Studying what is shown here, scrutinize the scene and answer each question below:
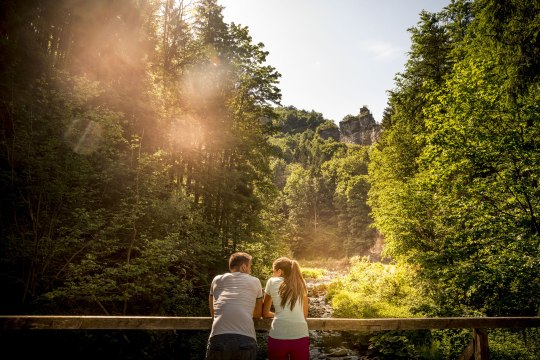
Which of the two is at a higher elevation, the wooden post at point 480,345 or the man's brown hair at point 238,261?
the man's brown hair at point 238,261

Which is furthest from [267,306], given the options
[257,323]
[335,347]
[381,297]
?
[381,297]

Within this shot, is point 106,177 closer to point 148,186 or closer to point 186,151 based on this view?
point 148,186

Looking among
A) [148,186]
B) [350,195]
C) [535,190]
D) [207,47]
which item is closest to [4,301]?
[148,186]

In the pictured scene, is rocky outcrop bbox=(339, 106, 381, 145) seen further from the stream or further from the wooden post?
the wooden post

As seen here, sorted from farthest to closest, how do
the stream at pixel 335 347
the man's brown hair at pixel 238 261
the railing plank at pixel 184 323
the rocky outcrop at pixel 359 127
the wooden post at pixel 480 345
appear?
the rocky outcrop at pixel 359 127
the stream at pixel 335 347
the wooden post at pixel 480 345
the man's brown hair at pixel 238 261
the railing plank at pixel 184 323

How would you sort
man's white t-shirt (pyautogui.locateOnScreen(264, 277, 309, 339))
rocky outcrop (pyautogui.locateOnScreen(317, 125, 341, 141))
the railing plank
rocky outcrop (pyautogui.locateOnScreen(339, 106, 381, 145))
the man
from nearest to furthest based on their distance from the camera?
the man < man's white t-shirt (pyautogui.locateOnScreen(264, 277, 309, 339)) < the railing plank < rocky outcrop (pyautogui.locateOnScreen(339, 106, 381, 145)) < rocky outcrop (pyautogui.locateOnScreen(317, 125, 341, 141))

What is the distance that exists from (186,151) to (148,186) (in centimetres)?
921

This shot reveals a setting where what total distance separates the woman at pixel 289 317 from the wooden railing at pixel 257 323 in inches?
17.7

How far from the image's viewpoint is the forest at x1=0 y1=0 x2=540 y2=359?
934 centimetres

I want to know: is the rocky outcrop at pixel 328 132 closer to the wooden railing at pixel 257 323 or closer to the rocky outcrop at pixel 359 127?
the rocky outcrop at pixel 359 127

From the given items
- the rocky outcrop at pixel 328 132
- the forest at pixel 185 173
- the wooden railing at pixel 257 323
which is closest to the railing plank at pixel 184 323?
the wooden railing at pixel 257 323

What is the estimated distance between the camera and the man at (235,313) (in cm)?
338

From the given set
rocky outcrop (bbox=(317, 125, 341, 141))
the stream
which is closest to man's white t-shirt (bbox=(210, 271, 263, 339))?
the stream

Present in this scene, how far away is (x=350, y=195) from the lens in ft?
230
